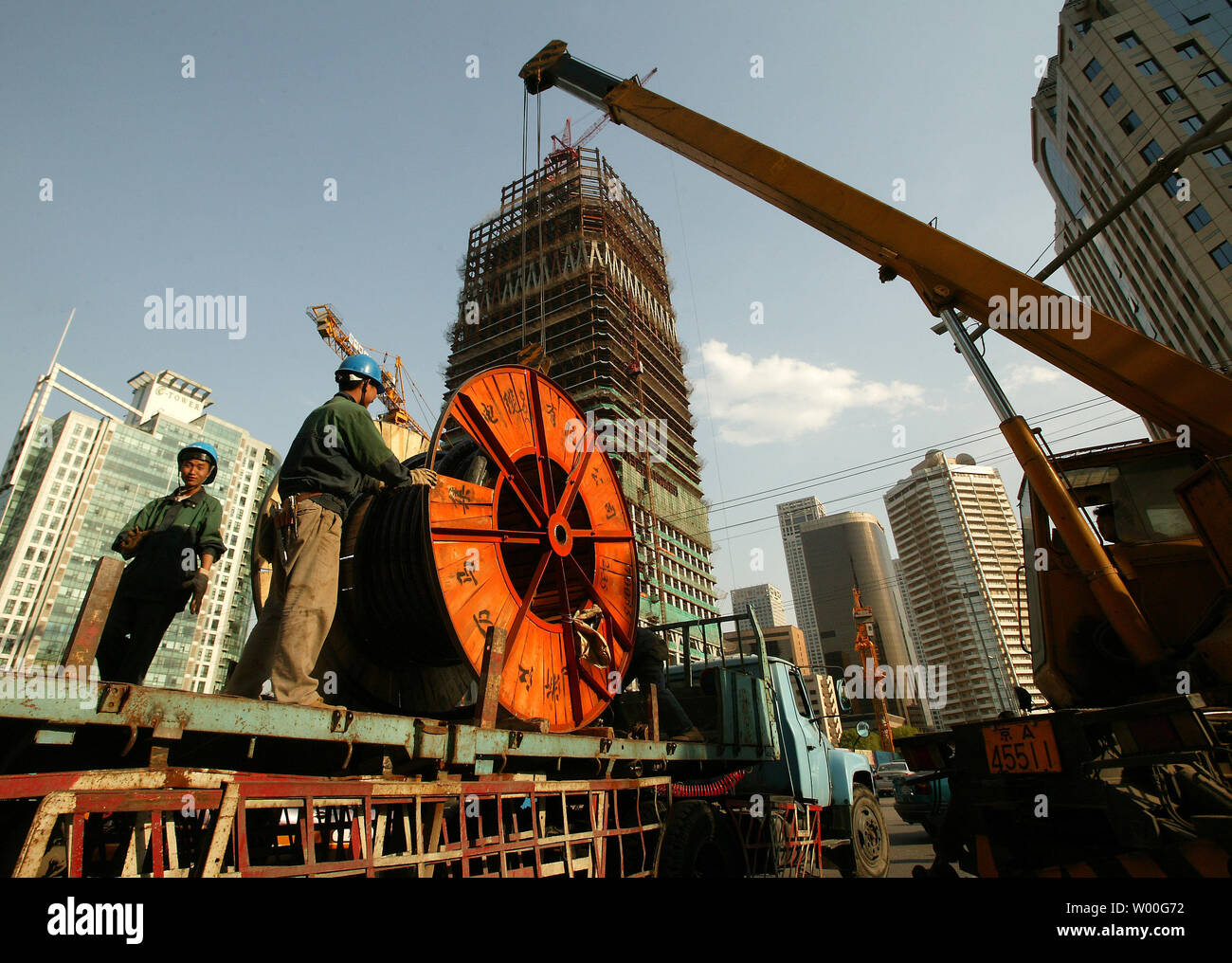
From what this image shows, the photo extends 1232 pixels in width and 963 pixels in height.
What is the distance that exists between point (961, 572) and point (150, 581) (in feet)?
217

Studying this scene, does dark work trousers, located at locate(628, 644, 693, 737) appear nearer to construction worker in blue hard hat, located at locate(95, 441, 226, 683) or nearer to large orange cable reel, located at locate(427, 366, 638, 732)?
large orange cable reel, located at locate(427, 366, 638, 732)

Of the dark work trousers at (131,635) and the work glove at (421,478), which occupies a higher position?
the work glove at (421,478)

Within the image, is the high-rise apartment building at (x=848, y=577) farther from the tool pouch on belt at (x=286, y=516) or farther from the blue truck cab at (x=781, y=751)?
the tool pouch on belt at (x=286, y=516)

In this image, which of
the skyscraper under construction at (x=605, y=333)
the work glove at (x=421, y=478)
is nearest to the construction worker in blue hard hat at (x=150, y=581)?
the work glove at (x=421, y=478)

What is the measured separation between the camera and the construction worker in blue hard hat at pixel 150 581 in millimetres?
4375

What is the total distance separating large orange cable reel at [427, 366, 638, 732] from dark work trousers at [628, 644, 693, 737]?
75 cm

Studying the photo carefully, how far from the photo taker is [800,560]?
129m

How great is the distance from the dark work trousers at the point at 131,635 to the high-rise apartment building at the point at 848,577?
332ft

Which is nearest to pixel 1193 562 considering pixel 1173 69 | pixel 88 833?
pixel 88 833

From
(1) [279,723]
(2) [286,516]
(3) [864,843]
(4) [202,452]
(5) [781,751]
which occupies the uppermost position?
(4) [202,452]

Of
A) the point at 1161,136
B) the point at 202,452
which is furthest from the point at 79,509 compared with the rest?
the point at 1161,136

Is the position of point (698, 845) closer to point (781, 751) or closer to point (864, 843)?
point (781, 751)
